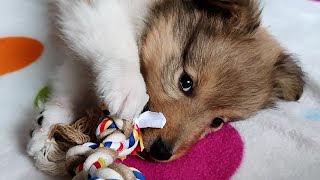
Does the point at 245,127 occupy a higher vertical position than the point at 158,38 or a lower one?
lower

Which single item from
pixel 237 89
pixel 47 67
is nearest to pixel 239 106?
pixel 237 89

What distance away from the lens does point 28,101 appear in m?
2.17

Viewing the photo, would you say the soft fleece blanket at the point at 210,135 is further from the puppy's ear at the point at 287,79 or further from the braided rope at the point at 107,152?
the braided rope at the point at 107,152

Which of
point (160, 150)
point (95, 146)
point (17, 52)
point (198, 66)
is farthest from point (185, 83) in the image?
point (17, 52)

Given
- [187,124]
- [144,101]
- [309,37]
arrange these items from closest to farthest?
1. [144,101]
2. [187,124]
3. [309,37]

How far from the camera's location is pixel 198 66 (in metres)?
1.91

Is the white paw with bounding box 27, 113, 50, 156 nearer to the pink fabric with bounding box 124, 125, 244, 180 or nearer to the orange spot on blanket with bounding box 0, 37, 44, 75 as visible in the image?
the pink fabric with bounding box 124, 125, 244, 180

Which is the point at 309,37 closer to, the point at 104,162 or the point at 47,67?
the point at 47,67

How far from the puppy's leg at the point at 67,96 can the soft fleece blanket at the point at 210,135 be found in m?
0.11

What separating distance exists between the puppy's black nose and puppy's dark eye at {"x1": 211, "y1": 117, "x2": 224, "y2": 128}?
32 centimetres

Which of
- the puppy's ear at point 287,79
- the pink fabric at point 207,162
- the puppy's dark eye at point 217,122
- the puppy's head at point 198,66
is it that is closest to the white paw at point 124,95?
the puppy's head at point 198,66

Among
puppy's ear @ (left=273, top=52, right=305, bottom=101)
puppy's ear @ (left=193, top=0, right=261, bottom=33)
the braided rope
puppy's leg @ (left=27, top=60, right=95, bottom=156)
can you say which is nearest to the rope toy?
the braided rope

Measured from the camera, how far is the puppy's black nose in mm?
1802

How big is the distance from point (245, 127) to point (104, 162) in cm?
94
